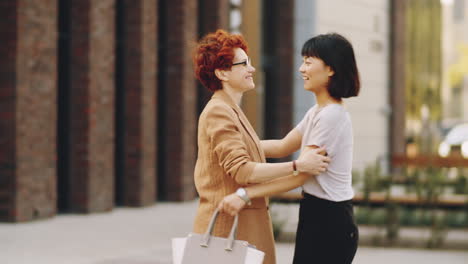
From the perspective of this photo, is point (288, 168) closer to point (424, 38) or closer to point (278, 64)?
point (278, 64)

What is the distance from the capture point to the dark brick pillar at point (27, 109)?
38.8 ft

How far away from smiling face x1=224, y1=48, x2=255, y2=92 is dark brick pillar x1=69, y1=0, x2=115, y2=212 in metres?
9.89

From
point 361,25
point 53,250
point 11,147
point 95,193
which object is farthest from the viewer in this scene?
point 361,25

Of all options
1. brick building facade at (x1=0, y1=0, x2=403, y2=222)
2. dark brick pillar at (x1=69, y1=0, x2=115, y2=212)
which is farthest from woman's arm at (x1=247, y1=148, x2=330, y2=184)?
dark brick pillar at (x1=69, y1=0, x2=115, y2=212)

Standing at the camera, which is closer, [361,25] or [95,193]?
[95,193]

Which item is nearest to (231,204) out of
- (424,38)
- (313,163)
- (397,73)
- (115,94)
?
(313,163)

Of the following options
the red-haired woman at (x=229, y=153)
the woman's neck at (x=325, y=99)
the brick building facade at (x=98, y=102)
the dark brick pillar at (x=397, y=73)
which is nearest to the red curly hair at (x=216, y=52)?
the red-haired woman at (x=229, y=153)

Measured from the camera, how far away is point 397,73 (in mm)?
25797

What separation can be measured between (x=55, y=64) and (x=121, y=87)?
108 inches

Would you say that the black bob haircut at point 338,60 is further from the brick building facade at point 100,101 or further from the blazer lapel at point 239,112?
the brick building facade at point 100,101

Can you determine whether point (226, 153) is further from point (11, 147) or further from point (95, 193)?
point (95, 193)

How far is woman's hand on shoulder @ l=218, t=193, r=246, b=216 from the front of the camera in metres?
3.51

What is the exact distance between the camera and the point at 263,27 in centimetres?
2022

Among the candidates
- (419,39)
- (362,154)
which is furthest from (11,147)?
(419,39)
